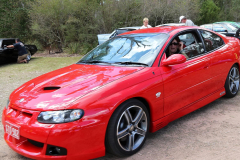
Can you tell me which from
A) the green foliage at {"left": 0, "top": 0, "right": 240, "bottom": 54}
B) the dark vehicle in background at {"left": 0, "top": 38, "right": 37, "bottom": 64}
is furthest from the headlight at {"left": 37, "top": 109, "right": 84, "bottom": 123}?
the green foliage at {"left": 0, "top": 0, "right": 240, "bottom": 54}

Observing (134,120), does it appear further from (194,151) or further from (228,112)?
(228,112)

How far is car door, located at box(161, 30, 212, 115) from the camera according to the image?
123 inches

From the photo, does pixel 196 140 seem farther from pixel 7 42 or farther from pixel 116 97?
pixel 7 42

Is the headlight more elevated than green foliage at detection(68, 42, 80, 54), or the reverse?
the headlight

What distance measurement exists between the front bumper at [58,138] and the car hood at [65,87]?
0.16 m

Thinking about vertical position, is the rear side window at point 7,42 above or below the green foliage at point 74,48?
above

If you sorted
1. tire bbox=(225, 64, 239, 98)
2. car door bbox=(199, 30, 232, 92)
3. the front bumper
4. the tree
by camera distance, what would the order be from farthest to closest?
the tree → tire bbox=(225, 64, 239, 98) → car door bbox=(199, 30, 232, 92) → the front bumper

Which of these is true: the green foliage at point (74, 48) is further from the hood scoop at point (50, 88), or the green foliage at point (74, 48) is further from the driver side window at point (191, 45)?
the hood scoop at point (50, 88)

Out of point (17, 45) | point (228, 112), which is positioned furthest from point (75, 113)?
point (17, 45)

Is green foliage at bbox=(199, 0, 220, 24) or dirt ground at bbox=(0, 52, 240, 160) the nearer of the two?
dirt ground at bbox=(0, 52, 240, 160)

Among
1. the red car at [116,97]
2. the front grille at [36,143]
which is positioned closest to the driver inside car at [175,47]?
the red car at [116,97]

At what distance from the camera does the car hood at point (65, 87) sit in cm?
240

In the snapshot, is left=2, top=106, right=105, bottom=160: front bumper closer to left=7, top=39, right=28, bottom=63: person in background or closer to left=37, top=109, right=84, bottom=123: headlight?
left=37, top=109, right=84, bottom=123: headlight

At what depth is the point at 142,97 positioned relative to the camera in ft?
9.10
